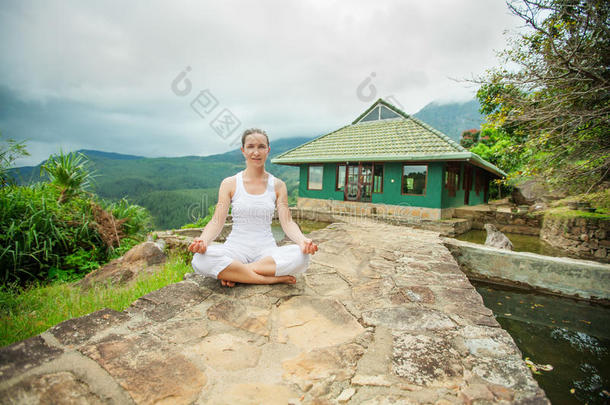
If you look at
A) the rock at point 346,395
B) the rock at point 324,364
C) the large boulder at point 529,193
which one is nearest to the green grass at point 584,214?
the large boulder at point 529,193

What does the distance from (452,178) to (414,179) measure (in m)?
1.66

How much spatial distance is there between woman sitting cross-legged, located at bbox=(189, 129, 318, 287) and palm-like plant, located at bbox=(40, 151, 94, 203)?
16.9ft

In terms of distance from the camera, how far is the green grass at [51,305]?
1.89 m

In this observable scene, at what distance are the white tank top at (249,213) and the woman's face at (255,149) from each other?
0.69 feet

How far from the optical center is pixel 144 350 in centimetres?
138

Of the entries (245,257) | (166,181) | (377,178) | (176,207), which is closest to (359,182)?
(377,178)

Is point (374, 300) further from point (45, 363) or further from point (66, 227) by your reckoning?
point (66, 227)

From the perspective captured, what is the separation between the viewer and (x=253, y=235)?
2332 mm

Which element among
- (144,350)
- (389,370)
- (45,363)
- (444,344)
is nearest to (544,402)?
(444,344)

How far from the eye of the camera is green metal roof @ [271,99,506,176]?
9.59 metres

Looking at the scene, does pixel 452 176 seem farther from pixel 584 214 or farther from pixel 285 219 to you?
pixel 285 219

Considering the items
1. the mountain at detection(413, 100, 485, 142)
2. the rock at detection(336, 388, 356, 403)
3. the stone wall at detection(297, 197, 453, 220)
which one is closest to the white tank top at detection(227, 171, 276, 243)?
the rock at detection(336, 388, 356, 403)

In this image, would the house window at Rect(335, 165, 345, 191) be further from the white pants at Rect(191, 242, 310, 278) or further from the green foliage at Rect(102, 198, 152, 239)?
the white pants at Rect(191, 242, 310, 278)

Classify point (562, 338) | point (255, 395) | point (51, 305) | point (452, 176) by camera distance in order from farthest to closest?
1. point (452, 176)
2. point (562, 338)
3. point (51, 305)
4. point (255, 395)
